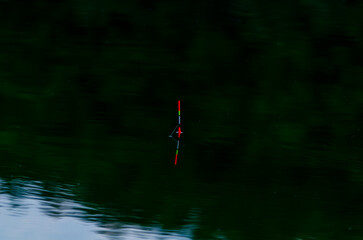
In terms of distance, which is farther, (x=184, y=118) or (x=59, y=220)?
(x=184, y=118)

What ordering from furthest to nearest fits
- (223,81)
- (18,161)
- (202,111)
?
(223,81) < (202,111) < (18,161)

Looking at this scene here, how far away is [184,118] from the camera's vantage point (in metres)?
11.5

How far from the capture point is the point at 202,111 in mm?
11969

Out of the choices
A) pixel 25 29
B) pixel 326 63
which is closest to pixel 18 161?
pixel 25 29

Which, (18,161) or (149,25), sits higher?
(149,25)

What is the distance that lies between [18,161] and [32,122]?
1638 millimetres

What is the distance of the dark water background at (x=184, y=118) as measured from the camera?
25.8 ft

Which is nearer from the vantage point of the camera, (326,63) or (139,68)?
(139,68)

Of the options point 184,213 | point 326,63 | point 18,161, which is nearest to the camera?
point 184,213

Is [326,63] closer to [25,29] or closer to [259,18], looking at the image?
[259,18]

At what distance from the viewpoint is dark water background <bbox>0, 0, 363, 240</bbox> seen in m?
7.88

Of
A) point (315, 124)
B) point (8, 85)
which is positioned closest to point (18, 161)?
point (8, 85)

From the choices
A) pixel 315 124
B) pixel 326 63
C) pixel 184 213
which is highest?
pixel 326 63

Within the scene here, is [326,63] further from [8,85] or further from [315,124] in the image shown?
[8,85]
